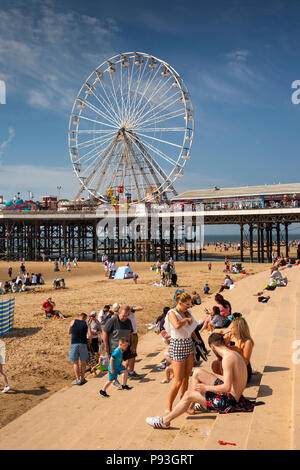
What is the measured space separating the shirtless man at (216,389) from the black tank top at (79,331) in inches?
99.5

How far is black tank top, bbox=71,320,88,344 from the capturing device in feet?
21.9

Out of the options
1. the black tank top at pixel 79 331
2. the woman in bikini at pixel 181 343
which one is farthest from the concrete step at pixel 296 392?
the black tank top at pixel 79 331

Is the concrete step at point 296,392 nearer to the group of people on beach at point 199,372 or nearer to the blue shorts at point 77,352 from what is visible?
the group of people on beach at point 199,372

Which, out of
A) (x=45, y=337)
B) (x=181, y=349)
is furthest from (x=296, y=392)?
(x=45, y=337)

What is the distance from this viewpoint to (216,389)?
443 centimetres

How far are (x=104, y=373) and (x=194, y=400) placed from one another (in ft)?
11.7

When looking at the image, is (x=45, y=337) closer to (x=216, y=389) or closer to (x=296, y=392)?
(x=216, y=389)

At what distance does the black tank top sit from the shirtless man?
253 centimetres

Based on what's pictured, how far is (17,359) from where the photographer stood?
8500 millimetres

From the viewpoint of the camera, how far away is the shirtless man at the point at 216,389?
4320 mm

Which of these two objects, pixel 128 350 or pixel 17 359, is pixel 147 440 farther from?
pixel 17 359

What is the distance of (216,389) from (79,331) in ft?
10.0

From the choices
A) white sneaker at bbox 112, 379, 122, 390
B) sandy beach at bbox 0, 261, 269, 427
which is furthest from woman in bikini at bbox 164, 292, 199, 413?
sandy beach at bbox 0, 261, 269, 427
